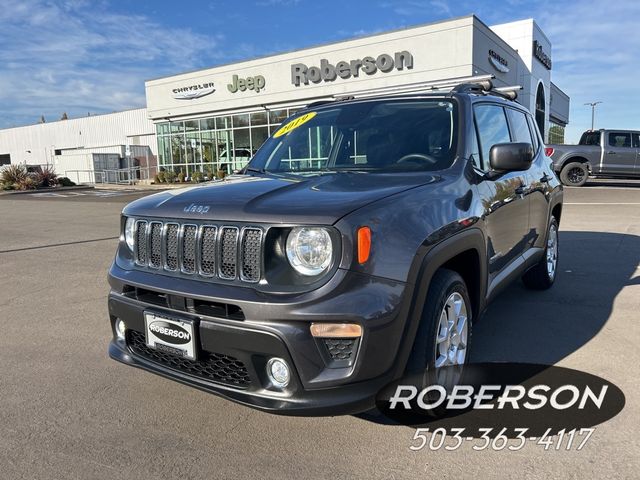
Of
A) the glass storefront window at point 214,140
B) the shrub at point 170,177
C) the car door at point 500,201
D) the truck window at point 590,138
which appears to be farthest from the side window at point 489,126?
the shrub at point 170,177

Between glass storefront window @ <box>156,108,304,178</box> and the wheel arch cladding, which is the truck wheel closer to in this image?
glass storefront window @ <box>156,108,304,178</box>

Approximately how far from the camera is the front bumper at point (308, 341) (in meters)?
2.18

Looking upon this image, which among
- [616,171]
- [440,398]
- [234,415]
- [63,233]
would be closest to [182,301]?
[234,415]

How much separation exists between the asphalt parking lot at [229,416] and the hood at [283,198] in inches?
45.5

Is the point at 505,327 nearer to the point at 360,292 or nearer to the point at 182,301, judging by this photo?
the point at 360,292

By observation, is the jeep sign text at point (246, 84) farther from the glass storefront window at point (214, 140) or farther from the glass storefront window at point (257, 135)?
the glass storefront window at point (257, 135)

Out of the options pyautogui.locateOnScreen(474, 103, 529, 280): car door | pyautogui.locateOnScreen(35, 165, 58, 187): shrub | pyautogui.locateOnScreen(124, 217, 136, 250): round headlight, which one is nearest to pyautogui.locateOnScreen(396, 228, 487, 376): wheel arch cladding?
pyautogui.locateOnScreen(474, 103, 529, 280): car door

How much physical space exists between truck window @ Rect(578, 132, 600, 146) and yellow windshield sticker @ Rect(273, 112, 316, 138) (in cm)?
1708

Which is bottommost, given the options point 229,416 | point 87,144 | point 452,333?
point 229,416

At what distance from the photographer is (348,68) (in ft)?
79.3

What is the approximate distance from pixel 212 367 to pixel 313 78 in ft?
80.2

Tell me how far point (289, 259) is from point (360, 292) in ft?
1.18

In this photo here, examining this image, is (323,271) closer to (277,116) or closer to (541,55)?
(277,116)

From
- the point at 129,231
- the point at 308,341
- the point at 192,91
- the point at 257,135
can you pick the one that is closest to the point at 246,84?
the point at 257,135
